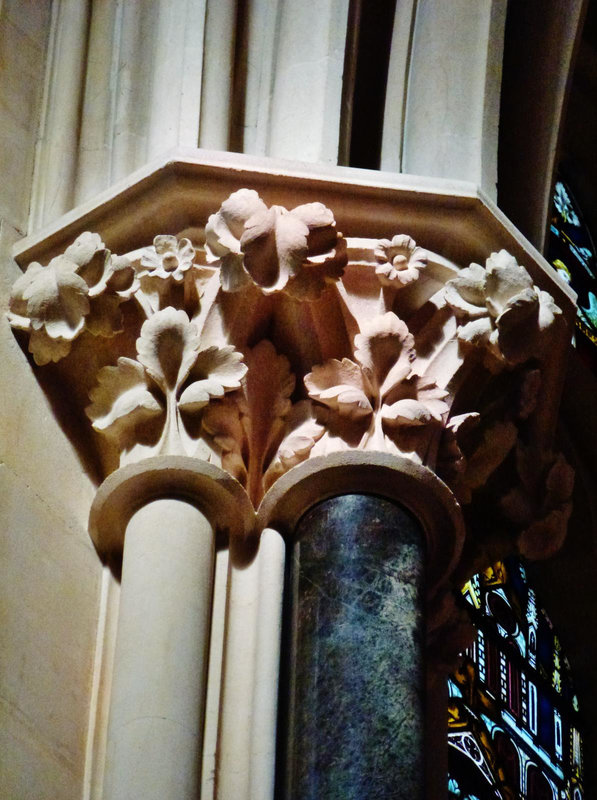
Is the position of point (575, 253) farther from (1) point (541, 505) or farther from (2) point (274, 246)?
(2) point (274, 246)

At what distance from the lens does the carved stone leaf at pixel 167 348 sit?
3504mm

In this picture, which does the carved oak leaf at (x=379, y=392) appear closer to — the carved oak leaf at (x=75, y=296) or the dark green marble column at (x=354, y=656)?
the dark green marble column at (x=354, y=656)

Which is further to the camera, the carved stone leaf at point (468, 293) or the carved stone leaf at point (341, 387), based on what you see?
the carved stone leaf at point (468, 293)

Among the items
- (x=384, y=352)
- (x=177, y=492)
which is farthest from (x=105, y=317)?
(x=384, y=352)

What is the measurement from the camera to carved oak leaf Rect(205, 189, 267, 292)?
3543mm

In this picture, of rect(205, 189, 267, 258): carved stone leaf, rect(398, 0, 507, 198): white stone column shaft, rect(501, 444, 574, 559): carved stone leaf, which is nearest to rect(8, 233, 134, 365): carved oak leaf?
rect(205, 189, 267, 258): carved stone leaf

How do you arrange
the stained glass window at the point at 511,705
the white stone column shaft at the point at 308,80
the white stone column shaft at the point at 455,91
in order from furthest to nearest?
1. the stained glass window at the point at 511,705
2. the white stone column shaft at the point at 455,91
3. the white stone column shaft at the point at 308,80

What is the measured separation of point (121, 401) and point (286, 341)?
11.2 inches

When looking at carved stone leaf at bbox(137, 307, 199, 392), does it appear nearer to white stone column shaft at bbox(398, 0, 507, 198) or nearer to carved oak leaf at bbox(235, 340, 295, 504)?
carved oak leaf at bbox(235, 340, 295, 504)

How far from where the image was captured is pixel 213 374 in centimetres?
352

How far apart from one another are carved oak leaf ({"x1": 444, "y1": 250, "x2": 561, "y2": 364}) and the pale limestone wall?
65 cm

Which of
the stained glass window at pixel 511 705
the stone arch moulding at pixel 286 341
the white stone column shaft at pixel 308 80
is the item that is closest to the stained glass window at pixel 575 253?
the stained glass window at pixel 511 705

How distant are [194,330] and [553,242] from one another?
9.52 feet

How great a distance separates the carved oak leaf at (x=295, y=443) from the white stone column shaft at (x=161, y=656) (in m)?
0.15
